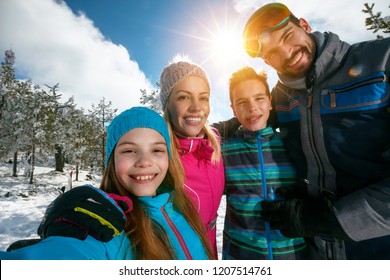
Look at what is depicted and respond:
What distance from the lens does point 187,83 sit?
103 inches

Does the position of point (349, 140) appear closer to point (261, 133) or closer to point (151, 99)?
point (261, 133)

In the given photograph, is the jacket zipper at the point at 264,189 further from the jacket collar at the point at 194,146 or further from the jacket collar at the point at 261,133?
the jacket collar at the point at 194,146

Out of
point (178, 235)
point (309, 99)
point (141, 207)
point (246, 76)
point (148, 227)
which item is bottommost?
point (178, 235)

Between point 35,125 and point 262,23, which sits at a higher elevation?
point 35,125

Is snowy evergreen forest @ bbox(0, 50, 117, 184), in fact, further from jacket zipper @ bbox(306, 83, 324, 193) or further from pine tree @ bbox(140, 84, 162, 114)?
jacket zipper @ bbox(306, 83, 324, 193)

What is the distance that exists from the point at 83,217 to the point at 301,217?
1892mm

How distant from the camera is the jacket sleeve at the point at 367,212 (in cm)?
162

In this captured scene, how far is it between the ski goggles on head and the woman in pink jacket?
69 centimetres

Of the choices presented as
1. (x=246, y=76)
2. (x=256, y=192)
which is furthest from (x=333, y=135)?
(x=246, y=76)

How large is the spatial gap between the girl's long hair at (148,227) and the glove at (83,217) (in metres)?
0.23

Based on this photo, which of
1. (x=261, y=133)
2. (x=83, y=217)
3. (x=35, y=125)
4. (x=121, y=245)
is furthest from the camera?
(x=35, y=125)

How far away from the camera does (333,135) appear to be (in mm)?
1910

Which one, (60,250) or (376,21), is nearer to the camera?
(60,250)
